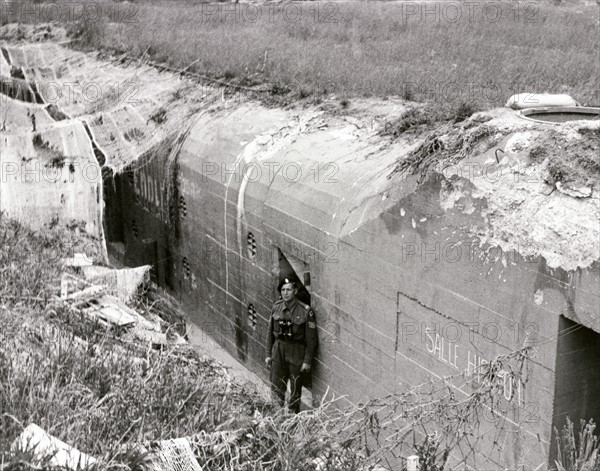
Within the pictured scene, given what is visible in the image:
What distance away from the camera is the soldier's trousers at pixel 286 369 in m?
8.58

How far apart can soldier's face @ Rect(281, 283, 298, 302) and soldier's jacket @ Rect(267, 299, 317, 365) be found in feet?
0.29

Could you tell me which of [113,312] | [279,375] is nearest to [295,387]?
[279,375]

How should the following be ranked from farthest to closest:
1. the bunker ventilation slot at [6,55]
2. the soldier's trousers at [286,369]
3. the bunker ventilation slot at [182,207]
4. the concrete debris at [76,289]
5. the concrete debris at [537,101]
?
the bunker ventilation slot at [6,55]
the bunker ventilation slot at [182,207]
the concrete debris at [76,289]
the soldier's trousers at [286,369]
the concrete debris at [537,101]

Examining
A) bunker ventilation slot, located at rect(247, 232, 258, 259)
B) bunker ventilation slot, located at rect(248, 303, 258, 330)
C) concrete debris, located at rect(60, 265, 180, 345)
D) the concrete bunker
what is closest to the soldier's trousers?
the concrete bunker

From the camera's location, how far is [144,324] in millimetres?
9344

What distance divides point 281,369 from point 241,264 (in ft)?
5.95

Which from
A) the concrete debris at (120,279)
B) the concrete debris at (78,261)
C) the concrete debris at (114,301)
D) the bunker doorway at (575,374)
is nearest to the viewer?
the bunker doorway at (575,374)

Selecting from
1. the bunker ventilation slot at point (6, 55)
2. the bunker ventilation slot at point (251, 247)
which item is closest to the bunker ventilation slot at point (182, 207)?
the bunker ventilation slot at point (251, 247)

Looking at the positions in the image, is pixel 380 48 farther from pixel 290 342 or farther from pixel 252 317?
pixel 290 342

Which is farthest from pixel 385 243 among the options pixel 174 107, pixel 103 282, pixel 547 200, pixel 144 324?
pixel 174 107

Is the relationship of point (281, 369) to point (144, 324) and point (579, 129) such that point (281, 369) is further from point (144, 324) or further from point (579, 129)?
point (579, 129)

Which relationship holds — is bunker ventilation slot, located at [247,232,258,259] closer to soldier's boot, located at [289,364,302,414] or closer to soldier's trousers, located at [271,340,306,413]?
soldier's trousers, located at [271,340,306,413]

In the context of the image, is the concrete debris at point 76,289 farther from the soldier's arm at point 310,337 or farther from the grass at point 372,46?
the grass at point 372,46

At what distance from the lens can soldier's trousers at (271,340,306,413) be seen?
8578 millimetres
